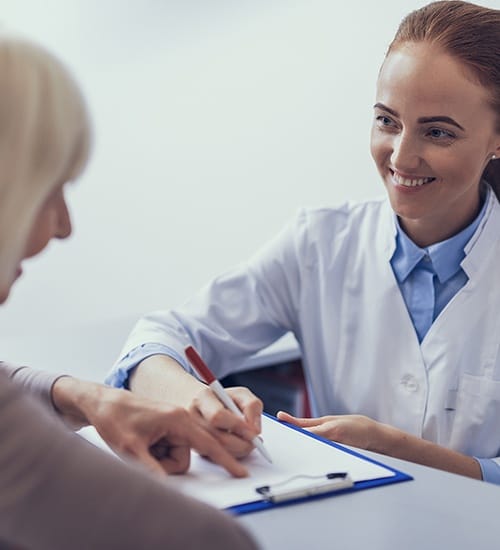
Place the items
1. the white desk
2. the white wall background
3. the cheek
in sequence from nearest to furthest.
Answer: the white desk < the cheek < the white wall background

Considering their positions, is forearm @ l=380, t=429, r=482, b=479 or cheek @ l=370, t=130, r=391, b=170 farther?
cheek @ l=370, t=130, r=391, b=170

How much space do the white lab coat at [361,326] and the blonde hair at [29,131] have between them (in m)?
0.81

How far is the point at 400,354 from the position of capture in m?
1.59

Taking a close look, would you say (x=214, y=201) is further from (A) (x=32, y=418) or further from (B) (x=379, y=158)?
(A) (x=32, y=418)

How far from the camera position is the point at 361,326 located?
1660 mm

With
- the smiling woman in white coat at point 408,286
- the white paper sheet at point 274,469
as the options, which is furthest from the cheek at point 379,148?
the white paper sheet at point 274,469

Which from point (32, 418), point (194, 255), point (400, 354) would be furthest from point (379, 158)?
point (194, 255)

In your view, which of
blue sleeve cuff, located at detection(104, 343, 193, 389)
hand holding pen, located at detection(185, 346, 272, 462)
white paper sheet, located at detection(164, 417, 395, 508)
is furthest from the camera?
blue sleeve cuff, located at detection(104, 343, 193, 389)

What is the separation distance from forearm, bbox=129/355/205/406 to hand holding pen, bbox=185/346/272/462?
9 cm

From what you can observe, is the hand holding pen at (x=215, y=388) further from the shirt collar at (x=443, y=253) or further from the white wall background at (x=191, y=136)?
the white wall background at (x=191, y=136)

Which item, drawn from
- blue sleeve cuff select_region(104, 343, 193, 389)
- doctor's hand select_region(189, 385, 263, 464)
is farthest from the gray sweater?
blue sleeve cuff select_region(104, 343, 193, 389)

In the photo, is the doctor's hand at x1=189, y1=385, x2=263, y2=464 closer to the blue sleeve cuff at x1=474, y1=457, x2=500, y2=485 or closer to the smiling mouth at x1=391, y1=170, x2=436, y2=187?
the blue sleeve cuff at x1=474, y1=457, x2=500, y2=485

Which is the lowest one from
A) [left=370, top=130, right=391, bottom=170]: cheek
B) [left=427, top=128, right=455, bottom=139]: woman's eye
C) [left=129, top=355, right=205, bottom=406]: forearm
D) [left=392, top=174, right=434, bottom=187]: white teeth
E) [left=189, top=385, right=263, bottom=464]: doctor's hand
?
[left=129, top=355, right=205, bottom=406]: forearm

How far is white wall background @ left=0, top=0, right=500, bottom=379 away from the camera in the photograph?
9.03ft
